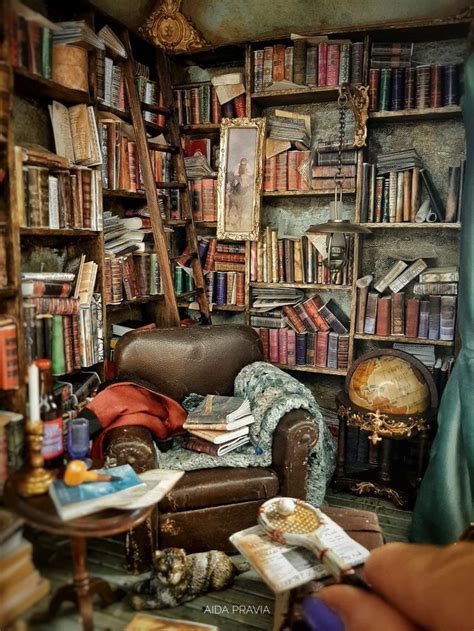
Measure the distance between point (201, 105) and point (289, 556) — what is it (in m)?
2.42

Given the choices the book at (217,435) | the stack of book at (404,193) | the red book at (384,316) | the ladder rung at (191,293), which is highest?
the stack of book at (404,193)

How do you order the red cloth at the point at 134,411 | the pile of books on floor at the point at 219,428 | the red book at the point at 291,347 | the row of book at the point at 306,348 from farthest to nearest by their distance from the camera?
the red book at the point at 291,347
the row of book at the point at 306,348
the pile of books on floor at the point at 219,428
the red cloth at the point at 134,411

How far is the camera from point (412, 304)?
2.46 metres

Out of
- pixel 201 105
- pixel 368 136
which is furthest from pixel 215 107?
pixel 368 136

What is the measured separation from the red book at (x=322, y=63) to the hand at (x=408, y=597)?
87.9 inches

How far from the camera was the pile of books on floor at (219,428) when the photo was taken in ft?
6.43

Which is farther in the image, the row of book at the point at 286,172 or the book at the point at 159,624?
the row of book at the point at 286,172

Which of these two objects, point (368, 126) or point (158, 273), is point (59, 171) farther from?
point (368, 126)

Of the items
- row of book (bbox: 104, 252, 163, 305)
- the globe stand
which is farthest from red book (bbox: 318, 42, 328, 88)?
the globe stand

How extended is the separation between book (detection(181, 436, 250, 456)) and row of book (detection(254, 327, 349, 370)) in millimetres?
814

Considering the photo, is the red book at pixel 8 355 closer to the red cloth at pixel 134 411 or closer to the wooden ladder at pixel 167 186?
the red cloth at pixel 134 411

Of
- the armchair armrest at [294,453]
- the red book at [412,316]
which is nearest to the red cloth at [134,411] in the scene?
the armchair armrest at [294,453]

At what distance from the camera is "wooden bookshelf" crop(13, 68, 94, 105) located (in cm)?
98

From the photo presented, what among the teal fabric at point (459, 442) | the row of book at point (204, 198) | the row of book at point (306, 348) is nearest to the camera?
the teal fabric at point (459, 442)
